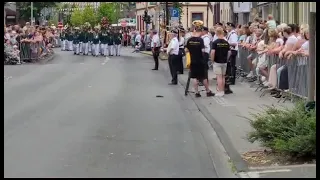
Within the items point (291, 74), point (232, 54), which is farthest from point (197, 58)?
point (232, 54)

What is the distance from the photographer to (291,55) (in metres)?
14.2

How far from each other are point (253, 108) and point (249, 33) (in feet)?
24.6

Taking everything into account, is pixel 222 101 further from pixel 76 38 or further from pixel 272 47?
pixel 76 38

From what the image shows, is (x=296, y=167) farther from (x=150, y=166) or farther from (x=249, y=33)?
(x=249, y=33)

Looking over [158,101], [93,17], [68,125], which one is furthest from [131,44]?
[68,125]

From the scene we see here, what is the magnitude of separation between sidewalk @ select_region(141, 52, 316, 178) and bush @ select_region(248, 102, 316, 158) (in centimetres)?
27

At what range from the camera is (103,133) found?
10.5m

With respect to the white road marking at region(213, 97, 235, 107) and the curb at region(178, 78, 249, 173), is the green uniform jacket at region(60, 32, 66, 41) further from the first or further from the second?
the curb at region(178, 78, 249, 173)

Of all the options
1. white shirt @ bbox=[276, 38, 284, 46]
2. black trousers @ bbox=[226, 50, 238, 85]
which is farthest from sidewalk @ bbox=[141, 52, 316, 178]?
white shirt @ bbox=[276, 38, 284, 46]

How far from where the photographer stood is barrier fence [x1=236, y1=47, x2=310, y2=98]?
44.1 ft

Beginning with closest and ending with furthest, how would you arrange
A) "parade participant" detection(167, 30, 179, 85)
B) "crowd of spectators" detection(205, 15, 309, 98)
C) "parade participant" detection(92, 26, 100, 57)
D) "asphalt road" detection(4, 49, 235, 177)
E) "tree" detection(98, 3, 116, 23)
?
"asphalt road" detection(4, 49, 235, 177) → "crowd of spectators" detection(205, 15, 309, 98) → "parade participant" detection(167, 30, 179, 85) → "parade participant" detection(92, 26, 100, 57) → "tree" detection(98, 3, 116, 23)

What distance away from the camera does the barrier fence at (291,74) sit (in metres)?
13.4

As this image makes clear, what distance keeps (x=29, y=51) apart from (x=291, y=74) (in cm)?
1377

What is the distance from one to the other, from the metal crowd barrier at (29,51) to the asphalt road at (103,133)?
517 cm
